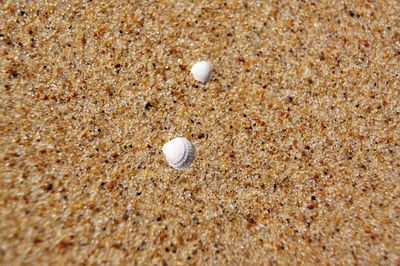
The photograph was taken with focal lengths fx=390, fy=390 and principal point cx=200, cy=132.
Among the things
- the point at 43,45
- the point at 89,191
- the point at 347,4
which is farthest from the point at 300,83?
the point at 43,45

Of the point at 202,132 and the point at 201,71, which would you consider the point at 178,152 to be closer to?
the point at 202,132

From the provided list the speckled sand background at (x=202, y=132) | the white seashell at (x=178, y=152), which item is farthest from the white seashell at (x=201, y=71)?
the white seashell at (x=178, y=152)

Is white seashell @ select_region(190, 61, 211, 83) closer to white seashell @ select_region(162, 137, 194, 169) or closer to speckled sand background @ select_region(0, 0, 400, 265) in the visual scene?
speckled sand background @ select_region(0, 0, 400, 265)

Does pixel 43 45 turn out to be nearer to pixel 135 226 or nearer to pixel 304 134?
pixel 135 226

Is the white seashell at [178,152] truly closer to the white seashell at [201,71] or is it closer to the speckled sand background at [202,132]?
the speckled sand background at [202,132]

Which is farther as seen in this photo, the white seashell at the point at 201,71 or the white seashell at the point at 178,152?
the white seashell at the point at 201,71

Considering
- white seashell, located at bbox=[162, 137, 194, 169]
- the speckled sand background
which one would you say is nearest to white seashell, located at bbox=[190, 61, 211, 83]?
the speckled sand background
